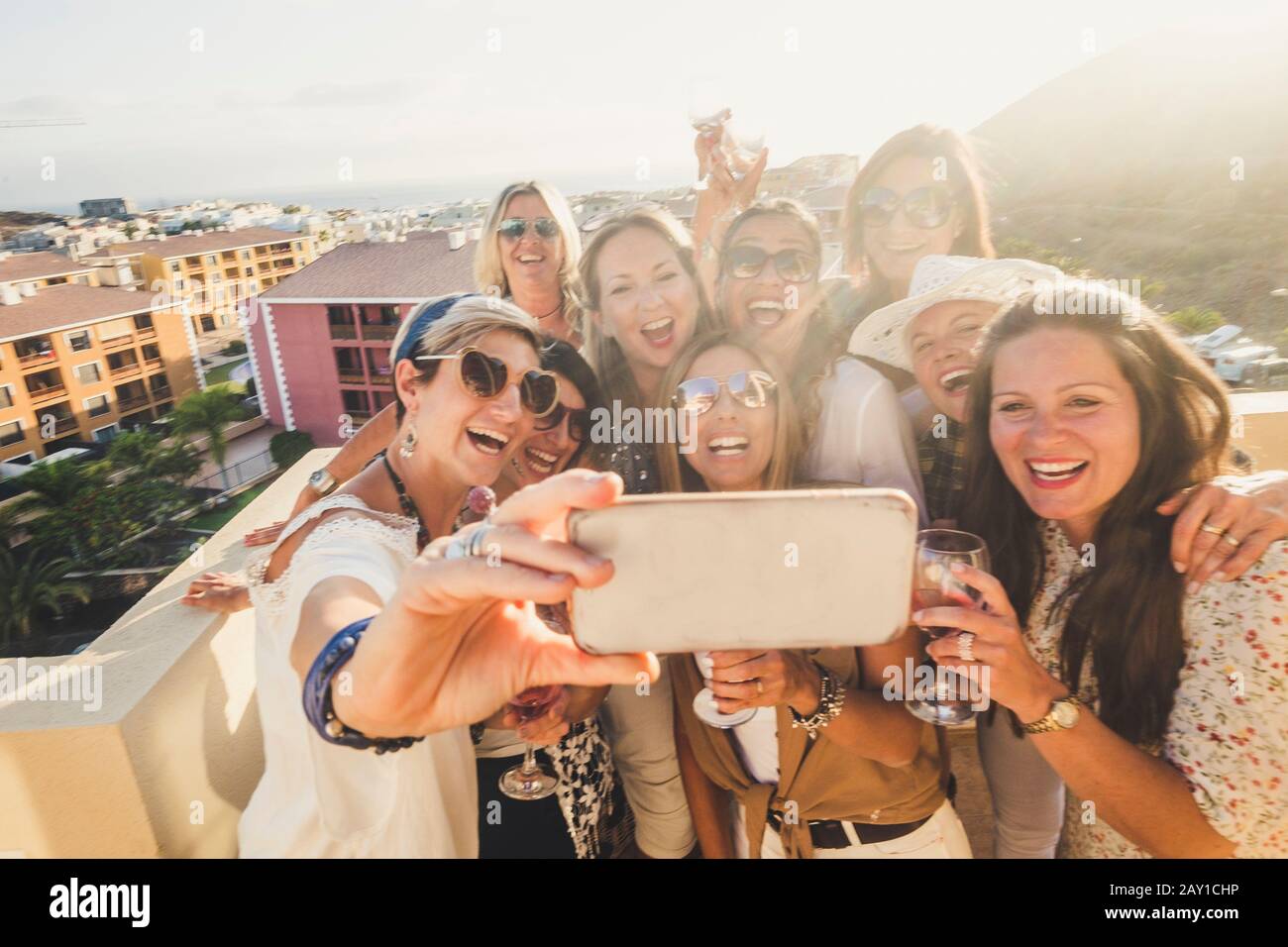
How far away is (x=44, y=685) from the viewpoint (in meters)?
1.85

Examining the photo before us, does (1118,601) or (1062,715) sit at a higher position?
(1118,601)

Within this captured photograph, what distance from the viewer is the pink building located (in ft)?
93.4

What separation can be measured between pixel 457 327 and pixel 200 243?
4765cm

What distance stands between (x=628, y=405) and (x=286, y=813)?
156cm

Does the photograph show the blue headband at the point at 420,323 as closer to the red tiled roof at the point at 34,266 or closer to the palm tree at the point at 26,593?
the palm tree at the point at 26,593

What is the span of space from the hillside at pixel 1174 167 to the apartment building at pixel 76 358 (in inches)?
1351

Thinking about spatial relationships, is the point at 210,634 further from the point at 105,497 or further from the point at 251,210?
the point at 251,210

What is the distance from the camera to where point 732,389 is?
6.29ft

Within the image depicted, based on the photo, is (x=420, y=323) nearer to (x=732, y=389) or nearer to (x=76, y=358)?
(x=732, y=389)

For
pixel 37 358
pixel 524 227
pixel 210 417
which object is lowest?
pixel 210 417

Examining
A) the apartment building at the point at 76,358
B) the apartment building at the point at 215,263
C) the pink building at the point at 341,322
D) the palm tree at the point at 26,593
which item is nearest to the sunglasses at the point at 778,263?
the pink building at the point at 341,322

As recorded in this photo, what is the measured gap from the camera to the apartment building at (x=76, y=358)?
27.6 m

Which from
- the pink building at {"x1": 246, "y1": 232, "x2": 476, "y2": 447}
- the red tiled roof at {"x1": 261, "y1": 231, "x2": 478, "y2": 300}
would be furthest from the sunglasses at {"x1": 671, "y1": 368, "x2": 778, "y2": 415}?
the red tiled roof at {"x1": 261, "y1": 231, "x2": 478, "y2": 300}

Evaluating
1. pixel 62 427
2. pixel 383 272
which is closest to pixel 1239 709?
pixel 383 272
